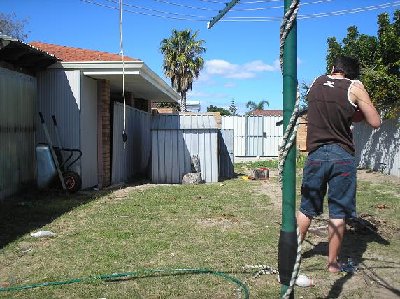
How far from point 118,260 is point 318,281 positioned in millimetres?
1894

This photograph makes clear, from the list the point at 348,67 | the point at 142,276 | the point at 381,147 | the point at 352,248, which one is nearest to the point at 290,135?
the point at 348,67

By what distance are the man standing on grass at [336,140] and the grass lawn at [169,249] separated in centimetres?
60

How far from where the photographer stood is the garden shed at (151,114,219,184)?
11.6m

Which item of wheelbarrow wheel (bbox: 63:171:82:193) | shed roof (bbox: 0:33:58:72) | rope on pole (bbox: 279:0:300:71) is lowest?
wheelbarrow wheel (bbox: 63:171:82:193)

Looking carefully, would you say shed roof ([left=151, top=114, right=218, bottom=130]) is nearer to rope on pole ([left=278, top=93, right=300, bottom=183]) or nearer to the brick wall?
the brick wall

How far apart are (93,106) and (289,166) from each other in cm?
870

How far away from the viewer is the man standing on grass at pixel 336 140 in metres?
3.55

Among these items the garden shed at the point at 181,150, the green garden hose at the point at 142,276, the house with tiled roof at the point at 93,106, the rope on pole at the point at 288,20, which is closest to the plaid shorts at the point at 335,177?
the green garden hose at the point at 142,276

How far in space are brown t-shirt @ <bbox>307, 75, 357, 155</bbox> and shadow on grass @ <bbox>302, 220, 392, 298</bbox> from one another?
3.66ft

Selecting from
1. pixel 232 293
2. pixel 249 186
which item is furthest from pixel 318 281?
pixel 249 186

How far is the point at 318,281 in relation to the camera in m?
3.59

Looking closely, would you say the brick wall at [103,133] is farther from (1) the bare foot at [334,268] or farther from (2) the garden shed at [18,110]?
(1) the bare foot at [334,268]

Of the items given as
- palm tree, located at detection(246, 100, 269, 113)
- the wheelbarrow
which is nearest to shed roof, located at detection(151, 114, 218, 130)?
the wheelbarrow

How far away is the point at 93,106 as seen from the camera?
34.0 feet
